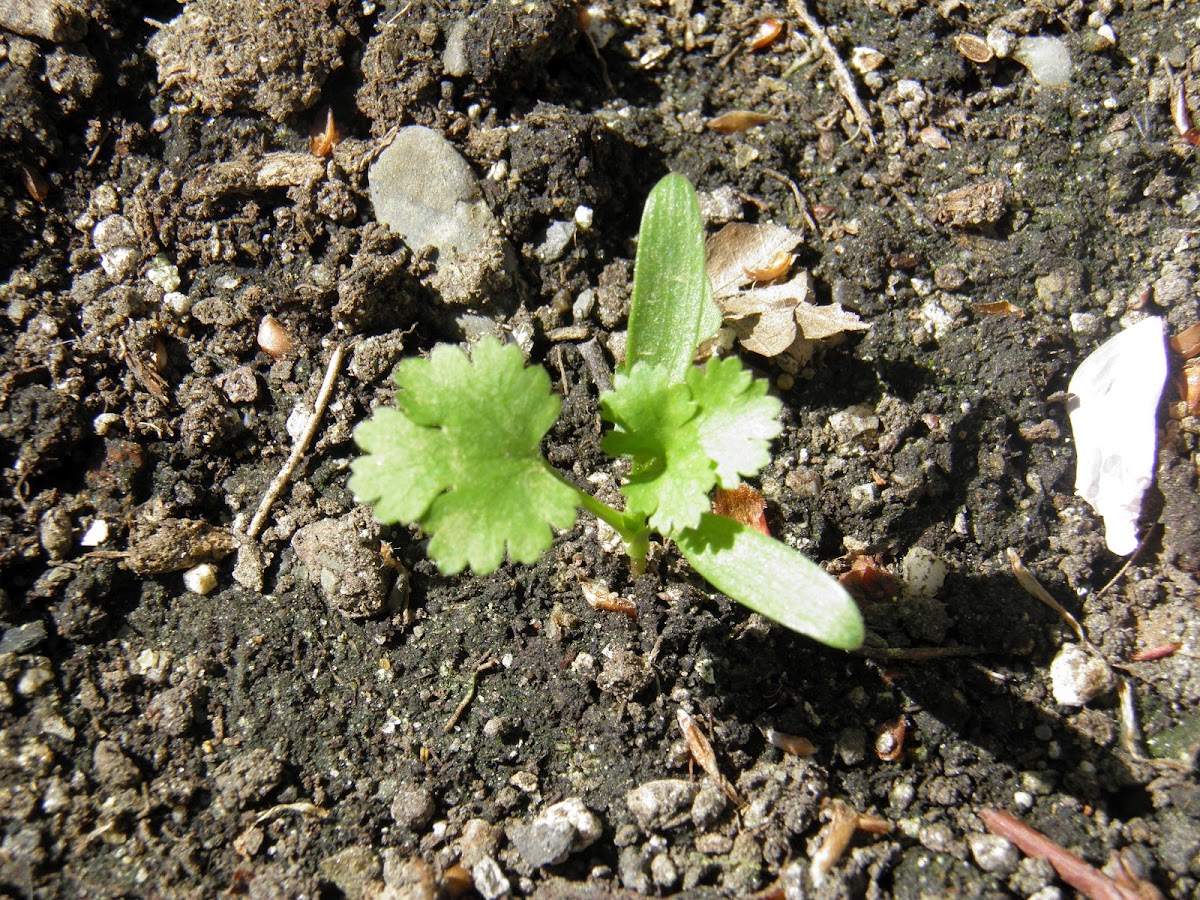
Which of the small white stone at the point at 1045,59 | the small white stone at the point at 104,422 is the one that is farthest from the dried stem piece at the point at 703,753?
the small white stone at the point at 1045,59

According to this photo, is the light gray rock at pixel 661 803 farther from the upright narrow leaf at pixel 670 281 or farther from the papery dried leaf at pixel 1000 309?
the papery dried leaf at pixel 1000 309

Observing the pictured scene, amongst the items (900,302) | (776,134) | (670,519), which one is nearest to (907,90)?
(776,134)

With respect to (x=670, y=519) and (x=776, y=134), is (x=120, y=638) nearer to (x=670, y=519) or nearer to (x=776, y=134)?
(x=670, y=519)

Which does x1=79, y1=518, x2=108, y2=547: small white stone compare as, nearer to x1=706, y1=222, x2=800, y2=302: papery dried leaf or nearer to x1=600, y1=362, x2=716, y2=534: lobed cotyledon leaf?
x1=600, y1=362, x2=716, y2=534: lobed cotyledon leaf

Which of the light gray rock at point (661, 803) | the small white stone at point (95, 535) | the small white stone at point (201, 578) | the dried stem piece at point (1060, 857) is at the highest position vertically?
the small white stone at point (95, 535)

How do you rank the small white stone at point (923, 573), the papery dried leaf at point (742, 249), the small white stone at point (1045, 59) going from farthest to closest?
the small white stone at point (1045, 59) → the papery dried leaf at point (742, 249) → the small white stone at point (923, 573)

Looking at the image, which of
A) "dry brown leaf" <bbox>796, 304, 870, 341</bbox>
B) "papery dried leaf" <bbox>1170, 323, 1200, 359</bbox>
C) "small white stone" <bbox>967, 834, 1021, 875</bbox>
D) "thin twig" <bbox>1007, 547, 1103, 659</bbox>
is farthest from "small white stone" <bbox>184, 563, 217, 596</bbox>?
"papery dried leaf" <bbox>1170, 323, 1200, 359</bbox>
